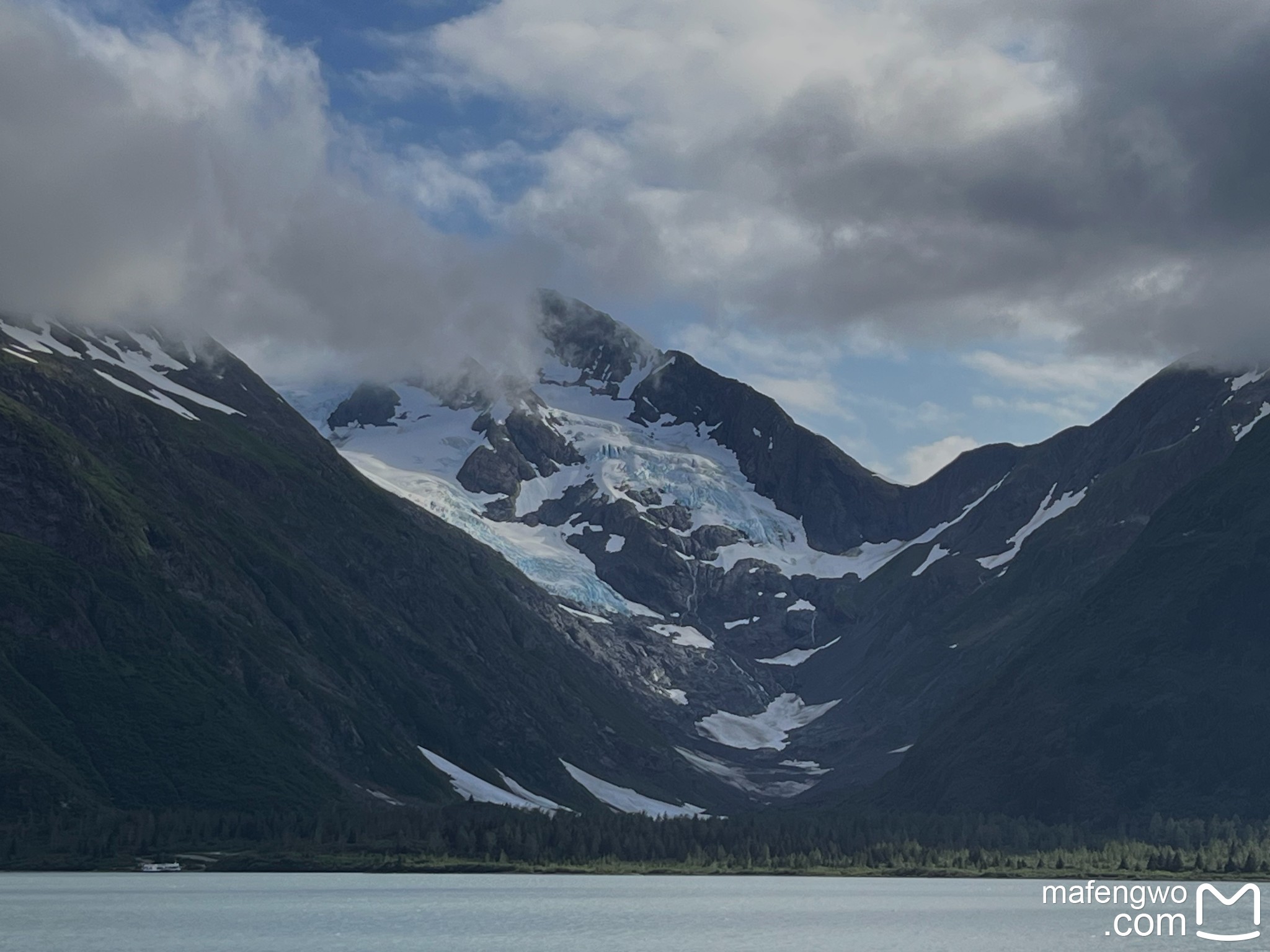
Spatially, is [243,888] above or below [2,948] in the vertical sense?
above

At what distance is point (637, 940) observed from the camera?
134 m

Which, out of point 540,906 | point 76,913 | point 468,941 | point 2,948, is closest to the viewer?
point 2,948

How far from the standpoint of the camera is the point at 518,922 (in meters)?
152

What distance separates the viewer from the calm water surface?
422 feet

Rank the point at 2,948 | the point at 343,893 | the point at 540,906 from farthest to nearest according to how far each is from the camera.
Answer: the point at 343,893
the point at 540,906
the point at 2,948

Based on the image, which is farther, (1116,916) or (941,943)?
(1116,916)

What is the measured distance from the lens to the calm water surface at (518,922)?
12850 centimetres

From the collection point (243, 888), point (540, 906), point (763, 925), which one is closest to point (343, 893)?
point (243, 888)

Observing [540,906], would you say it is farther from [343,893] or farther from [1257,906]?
[1257,906]

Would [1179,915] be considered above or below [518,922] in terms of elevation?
above

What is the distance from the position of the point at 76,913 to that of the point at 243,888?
4669cm

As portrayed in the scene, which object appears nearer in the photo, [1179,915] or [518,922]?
[518,922]

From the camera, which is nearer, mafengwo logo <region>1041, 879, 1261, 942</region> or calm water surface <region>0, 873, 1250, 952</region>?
calm water surface <region>0, 873, 1250, 952</region>

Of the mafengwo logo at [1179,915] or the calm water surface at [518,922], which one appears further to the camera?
the mafengwo logo at [1179,915]
